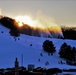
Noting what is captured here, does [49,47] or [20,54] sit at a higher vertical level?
[49,47]

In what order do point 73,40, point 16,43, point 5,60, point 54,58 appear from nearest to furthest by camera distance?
point 5,60 → point 54,58 → point 16,43 → point 73,40

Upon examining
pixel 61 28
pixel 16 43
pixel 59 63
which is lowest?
pixel 59 63

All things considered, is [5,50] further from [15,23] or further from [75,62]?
[15,23]

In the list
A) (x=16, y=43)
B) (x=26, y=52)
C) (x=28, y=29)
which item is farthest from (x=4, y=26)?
(x=26, y=52)

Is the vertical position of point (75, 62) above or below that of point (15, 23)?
below

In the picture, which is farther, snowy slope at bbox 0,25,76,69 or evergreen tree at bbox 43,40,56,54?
evergreen tree at bbox 43,40,56,54

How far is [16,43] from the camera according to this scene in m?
132

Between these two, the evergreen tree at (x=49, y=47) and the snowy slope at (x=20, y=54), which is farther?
the evergreen tree at (x=49, y=47)

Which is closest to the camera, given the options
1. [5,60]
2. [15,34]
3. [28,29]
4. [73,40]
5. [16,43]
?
[5,60]

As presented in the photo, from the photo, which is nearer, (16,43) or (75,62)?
(75,62)

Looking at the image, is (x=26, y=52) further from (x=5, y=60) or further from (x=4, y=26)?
(x=4, y=26)

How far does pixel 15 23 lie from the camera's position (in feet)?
603

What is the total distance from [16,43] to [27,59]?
20990mm

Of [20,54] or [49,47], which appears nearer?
[20,54]
